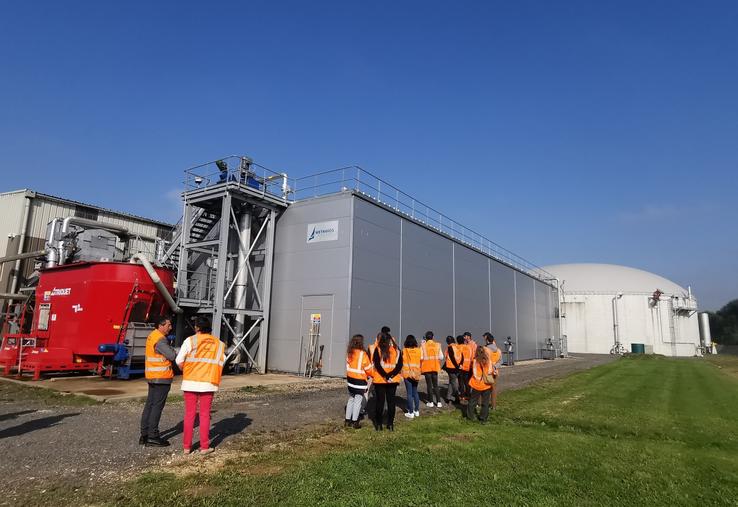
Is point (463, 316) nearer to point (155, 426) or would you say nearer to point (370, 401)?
point (370, 401)

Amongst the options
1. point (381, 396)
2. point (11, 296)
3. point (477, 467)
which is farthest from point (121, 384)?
point (477, 467)

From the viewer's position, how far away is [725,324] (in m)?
113

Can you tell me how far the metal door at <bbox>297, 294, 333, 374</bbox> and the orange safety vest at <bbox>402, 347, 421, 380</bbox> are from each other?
342 inches

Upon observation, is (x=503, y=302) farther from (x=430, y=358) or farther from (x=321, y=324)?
(x=430, y=358)

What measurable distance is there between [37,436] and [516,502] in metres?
7.69

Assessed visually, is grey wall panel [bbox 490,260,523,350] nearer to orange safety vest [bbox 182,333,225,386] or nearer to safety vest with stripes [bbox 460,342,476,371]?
safety vest with stripes [bbox 460,342,476,371]

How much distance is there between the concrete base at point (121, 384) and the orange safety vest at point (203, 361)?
248 inches

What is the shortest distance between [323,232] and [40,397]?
452 inches

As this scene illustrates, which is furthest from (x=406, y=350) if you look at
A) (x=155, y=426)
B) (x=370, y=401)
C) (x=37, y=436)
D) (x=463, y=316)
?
(x=463, y=316)

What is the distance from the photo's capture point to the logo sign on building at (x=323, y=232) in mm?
19703

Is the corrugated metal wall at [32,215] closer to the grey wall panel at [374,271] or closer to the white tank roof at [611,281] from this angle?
the grey wall panel at [374,271]

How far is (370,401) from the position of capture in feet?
39.3

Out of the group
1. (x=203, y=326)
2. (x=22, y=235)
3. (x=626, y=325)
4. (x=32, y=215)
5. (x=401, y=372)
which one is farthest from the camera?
(x=626, y=325)

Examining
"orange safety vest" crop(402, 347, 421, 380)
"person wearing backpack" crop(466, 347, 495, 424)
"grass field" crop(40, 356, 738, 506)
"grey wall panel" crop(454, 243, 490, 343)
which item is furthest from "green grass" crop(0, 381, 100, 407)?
"grey wall panel" crop(454, 243, 490, 343)
